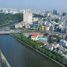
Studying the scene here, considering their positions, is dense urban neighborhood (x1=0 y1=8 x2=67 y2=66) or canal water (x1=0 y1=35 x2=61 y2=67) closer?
canal water (x1=0 y1=35 x2=61 y2=67)

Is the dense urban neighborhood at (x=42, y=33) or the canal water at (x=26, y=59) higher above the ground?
the canal water at (x=26, y=59)

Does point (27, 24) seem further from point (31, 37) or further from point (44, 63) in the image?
point (44, 63)

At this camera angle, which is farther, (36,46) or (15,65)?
(36,46)

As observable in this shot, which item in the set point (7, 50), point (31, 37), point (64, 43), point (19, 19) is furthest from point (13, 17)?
point (7, 50)

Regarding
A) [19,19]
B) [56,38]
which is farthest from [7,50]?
[19,19]

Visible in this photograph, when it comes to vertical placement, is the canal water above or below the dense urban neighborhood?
above

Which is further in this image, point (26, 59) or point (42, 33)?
point (42, 33)

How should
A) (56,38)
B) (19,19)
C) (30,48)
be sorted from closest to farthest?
(30,48), (56,38), (19,19)

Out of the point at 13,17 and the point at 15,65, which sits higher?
the point at 15,65

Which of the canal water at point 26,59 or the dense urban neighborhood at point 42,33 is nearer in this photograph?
the canal water at point 26,59

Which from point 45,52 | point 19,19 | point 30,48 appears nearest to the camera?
point 45,52

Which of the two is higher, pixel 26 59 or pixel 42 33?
pixel 26 59
